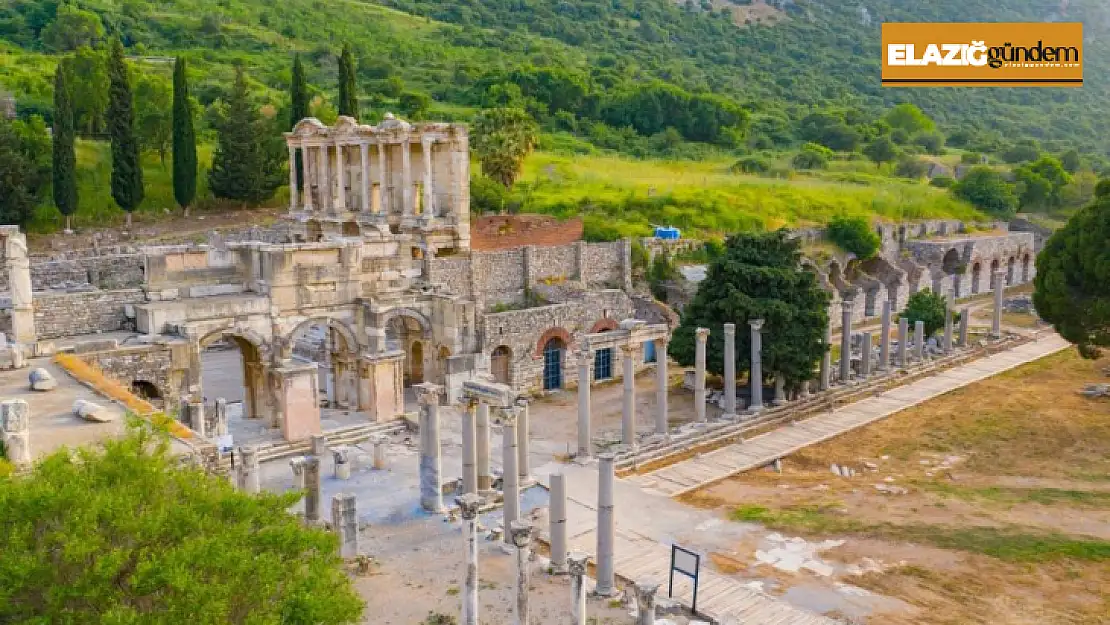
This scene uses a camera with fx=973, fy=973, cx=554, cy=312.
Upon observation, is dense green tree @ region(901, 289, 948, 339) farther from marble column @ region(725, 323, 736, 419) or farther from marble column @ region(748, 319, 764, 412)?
marble column @ region(725, 323, 736, 419)

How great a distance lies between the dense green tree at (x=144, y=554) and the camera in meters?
10.5

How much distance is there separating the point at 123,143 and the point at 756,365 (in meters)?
33.3

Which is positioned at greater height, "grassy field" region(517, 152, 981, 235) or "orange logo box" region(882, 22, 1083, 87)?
"orange logo box" region(882, 22, 1083, 87)

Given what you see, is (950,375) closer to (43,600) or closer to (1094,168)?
(43,600)

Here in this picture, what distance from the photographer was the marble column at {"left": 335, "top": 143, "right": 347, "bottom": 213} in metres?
45.1

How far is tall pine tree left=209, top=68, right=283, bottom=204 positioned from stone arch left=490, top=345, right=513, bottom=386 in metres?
24.3

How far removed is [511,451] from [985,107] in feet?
432

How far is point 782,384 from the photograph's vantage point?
34.0m

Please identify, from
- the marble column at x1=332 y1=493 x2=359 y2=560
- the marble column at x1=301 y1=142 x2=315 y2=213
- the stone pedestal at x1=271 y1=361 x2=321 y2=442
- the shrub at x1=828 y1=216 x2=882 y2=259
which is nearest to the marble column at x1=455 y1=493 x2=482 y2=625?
the marble column at x1=332 y1=493 x2=359 y2=560

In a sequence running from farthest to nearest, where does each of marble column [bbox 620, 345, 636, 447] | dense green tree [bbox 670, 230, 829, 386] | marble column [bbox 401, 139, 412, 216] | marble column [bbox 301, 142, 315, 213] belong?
marble column [bbox 301, 142, 315, 213]
marble column [bbox 401, 139, 412, 216]
dense green tree [bbox 670, 230, 829, 386]
marble column [bbox 620, 345, 636, 447]

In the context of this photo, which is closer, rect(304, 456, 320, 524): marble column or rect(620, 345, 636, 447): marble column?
rect(304, 456, 320, 524): marble column

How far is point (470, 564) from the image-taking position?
17.4 meters

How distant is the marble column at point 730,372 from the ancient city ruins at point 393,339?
0.22 feet

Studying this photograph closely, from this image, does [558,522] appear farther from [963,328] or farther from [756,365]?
[963,328]
